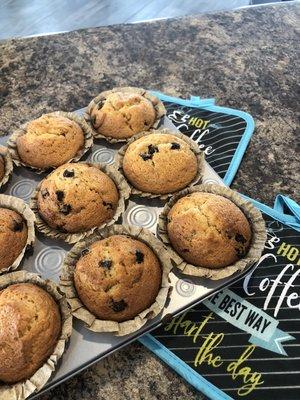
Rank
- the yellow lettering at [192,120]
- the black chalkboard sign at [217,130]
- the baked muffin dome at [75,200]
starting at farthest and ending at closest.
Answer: the yellow lettering at [192,120], the black chalkboard sign at [217,130], the baked muffin dome at [75,200]

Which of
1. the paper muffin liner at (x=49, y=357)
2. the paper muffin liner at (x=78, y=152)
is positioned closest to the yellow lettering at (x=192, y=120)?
the paper muffin liner at (x=78, y=152)

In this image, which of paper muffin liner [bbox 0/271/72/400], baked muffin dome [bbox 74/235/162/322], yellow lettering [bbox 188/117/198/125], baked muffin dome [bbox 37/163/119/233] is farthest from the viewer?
yellow lettering [bbox 188/117/198/125]

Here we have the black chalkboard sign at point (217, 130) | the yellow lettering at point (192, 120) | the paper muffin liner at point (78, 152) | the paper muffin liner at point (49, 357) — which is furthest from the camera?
the yellow lettering at point (192, 120)

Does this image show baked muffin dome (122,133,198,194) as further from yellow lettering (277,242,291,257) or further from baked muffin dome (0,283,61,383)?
baked muffin dome (0,283,61,383)

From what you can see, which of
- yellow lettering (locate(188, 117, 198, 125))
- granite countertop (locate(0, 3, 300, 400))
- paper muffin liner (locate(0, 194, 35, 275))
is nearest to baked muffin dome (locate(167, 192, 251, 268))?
granite countertop (locate(0, 3, 300, 400))

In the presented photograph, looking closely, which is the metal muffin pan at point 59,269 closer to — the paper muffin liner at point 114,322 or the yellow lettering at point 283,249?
the paper muffin liner at point 114,322

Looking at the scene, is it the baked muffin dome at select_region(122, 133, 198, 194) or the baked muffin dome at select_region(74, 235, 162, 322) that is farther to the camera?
the baked muffin dome at select_region(122, 133, 198, 194)

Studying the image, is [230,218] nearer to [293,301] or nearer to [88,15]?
[293,301]
